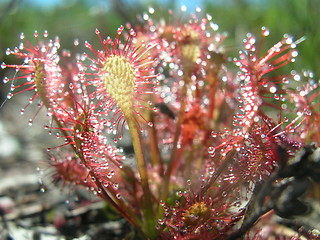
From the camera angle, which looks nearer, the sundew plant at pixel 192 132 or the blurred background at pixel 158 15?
the sundew plant at pixel 192 132

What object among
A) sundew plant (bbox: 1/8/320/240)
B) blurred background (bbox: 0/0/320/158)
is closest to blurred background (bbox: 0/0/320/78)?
blurred background (bbox: 0/0/320/158)

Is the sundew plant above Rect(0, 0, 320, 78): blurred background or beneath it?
beneath

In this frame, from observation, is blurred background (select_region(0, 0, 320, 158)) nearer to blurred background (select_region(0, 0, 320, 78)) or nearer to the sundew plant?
blurred background (select_region(0, 0, 320, 78))

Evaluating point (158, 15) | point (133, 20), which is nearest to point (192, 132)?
point (133, 20)

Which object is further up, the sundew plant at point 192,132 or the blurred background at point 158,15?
the blurred background at point 158,15

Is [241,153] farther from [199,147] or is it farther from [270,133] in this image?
[199,147]

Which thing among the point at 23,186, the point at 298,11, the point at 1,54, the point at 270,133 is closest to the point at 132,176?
the point at 270,133

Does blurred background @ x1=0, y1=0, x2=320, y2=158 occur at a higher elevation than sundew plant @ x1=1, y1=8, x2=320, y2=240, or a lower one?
higher

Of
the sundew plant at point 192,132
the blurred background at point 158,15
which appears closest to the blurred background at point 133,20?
the blurred background at point 158,15

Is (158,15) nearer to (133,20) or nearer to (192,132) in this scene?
(133,20)

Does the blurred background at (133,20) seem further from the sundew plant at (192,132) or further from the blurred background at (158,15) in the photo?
the sundew plant at (192,132)

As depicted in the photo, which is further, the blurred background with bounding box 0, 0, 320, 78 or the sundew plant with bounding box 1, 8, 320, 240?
the blurred background with bounding box 0, 0, 320, 78
